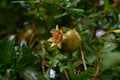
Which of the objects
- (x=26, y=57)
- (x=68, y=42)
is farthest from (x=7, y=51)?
(x=68, y=42)

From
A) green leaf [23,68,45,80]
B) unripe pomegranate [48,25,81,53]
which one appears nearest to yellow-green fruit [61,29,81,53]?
unripe pomegranate [48,25,81,53]

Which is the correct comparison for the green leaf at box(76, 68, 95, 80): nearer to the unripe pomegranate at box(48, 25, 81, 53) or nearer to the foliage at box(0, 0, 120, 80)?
the foliage at box(0, 0, 120, 80)

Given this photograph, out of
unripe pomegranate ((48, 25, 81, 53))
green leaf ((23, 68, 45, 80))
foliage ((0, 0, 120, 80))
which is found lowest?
green leaf ((23, 68, 45, 80))

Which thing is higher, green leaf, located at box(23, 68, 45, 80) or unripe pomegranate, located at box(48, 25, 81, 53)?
unripe pomegranate, located at box(48, 25, 81, 53)

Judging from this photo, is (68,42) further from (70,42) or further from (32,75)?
(32,75)

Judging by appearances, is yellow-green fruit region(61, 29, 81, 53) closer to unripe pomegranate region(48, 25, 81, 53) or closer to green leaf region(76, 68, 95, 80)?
unripe pomegranate region(48, 25, 81, 53)

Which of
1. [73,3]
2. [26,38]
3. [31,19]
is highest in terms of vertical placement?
[73,3]

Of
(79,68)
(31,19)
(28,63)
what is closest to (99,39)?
(79,68)

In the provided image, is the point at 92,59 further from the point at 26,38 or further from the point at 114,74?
the point at 26,38

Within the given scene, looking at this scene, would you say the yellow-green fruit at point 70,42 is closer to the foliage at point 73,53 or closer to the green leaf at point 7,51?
the foliage at point 73,53
